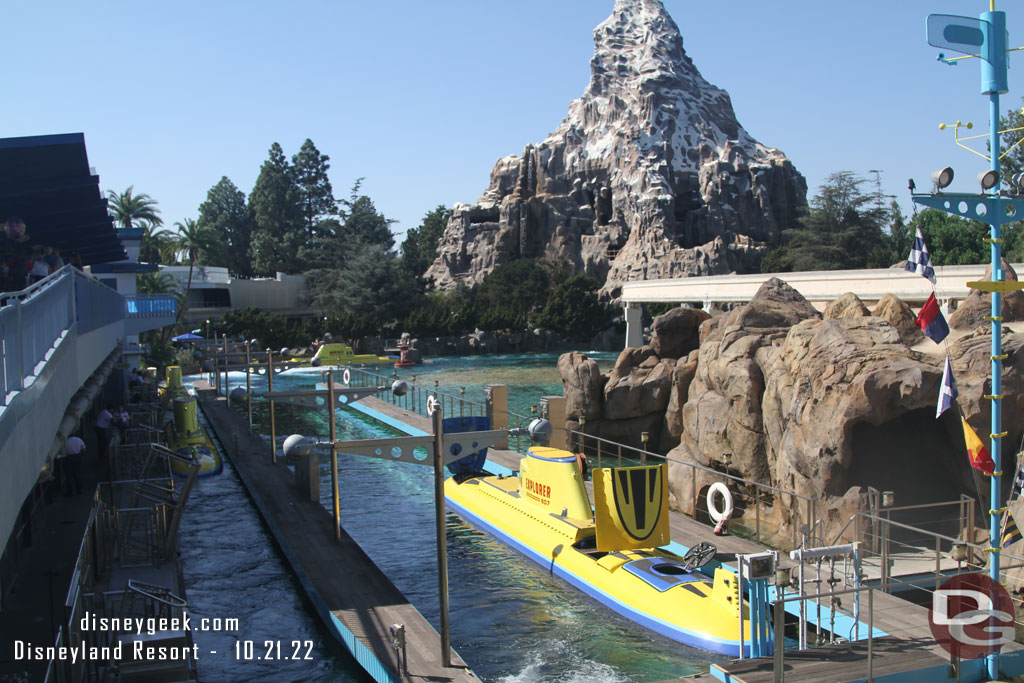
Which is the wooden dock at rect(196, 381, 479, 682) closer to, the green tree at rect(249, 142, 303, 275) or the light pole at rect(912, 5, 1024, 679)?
the light pole at rect(912, 5, 1024, 679)

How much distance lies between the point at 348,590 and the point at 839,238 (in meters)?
76.6

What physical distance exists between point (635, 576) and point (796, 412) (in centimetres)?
680

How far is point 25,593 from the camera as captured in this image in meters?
14.1

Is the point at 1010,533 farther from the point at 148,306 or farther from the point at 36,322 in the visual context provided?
the point at 148,306

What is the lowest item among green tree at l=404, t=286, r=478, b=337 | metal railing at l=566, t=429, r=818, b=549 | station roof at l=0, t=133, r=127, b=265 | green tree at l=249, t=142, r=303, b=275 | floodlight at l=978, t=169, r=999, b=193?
metal railing at l=566, t=429, r=818, b=549

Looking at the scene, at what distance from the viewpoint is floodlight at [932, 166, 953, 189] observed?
1142 cm

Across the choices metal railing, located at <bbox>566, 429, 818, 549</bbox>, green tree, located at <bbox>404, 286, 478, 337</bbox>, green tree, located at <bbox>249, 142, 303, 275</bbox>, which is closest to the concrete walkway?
metal railing, located at <bbox>566, 429, 818, 549</bbox>

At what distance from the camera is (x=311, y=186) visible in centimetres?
12444

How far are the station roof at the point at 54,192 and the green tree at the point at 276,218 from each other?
8709 centimetres

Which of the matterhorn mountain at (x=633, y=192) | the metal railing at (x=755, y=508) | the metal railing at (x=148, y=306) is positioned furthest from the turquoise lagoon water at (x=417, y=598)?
the matterhorn mountain at (x=633, y=192)

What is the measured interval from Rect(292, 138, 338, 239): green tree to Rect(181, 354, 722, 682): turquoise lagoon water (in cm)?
9984

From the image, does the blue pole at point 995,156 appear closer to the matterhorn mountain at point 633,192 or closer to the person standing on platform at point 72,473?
the person standing on platform at point 72,473

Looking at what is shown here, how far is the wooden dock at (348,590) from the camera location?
40.5ft

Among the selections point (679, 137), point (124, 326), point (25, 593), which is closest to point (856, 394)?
point (25, 593)
